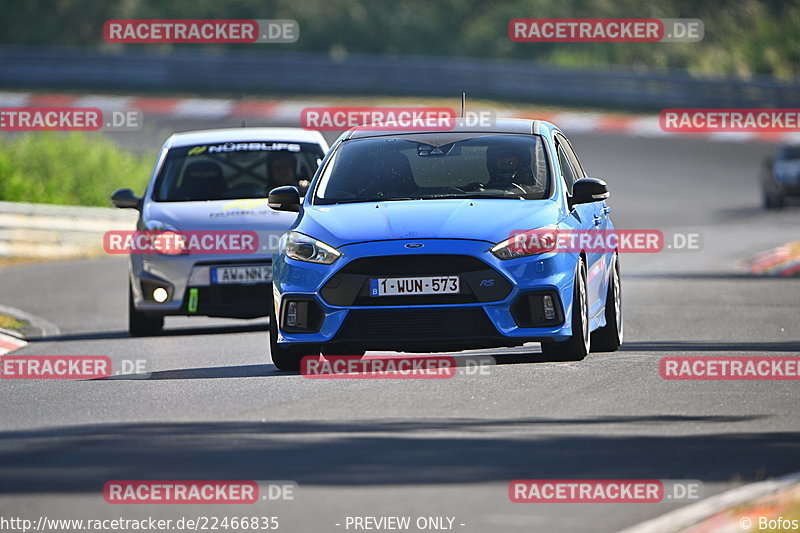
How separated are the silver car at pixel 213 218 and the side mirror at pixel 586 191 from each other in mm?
3589

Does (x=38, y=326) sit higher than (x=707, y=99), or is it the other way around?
(x=707, y=99)

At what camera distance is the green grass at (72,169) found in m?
29.5

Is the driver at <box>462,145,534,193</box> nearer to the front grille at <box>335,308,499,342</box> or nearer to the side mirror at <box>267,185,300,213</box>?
the side mirror at <box>267,185,300,213</box>

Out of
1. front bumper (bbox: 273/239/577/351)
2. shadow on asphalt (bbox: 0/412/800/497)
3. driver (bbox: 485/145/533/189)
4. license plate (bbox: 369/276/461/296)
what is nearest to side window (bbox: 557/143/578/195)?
driver (bbox: 485/145/533/189)

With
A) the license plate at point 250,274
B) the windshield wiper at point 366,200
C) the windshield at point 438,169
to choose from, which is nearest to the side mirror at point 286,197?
the windshield at point 438,169

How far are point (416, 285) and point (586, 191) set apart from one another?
165 centimetres

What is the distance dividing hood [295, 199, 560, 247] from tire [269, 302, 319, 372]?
633mm

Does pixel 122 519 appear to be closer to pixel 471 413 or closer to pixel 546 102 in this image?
Answer: pixel 471 413

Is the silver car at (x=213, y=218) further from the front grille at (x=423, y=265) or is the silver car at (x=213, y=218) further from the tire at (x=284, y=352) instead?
the front grille at (x=423, y=265)

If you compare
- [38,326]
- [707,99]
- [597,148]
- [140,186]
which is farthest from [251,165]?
[707,99]

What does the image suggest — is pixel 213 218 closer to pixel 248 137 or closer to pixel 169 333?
pixel 169 333

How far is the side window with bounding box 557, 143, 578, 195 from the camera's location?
40.2 feet

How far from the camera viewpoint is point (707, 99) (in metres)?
39.8

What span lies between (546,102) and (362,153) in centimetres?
2965
